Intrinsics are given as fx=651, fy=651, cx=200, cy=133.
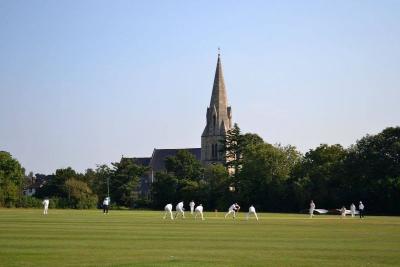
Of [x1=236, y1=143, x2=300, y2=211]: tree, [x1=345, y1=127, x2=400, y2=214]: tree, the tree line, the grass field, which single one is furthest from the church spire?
the grass field

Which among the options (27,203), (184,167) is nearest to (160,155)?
(184,167)

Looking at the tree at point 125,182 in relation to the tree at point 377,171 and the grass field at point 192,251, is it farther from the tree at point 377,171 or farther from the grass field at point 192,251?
the grass field at point 192,251

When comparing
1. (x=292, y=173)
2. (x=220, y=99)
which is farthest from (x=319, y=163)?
(x=220, y=99)

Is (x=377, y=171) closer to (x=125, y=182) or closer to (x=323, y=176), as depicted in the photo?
(x=323, y=176)

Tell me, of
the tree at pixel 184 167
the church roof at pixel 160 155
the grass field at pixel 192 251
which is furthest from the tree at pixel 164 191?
the grass field at pixel 192 251

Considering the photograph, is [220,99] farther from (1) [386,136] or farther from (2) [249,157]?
(1) [386,136]

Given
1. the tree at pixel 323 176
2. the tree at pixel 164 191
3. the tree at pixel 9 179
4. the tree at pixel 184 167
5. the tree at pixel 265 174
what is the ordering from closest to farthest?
→ the tree at pixel 323 176
the tree at pixel 265 174
the tree at pixel 9 179
the tree at pixel 164 191
the tree at pixel 184 167

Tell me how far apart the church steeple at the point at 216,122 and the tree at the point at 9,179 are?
218ft

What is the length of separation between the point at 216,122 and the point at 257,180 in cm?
7204

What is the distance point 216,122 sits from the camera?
174375mm

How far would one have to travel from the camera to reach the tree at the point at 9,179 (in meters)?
103

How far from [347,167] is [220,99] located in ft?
282

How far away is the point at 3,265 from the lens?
1605 cm

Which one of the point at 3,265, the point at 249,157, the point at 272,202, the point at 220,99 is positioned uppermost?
the point at 220,99
